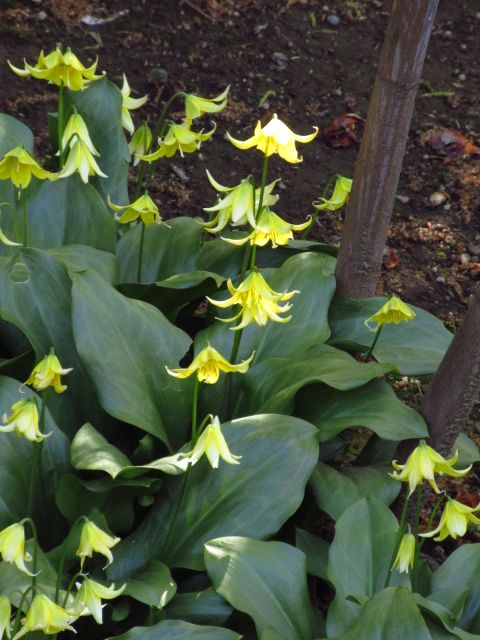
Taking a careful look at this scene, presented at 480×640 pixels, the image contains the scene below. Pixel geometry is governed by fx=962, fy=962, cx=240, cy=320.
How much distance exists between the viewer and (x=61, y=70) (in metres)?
2.76

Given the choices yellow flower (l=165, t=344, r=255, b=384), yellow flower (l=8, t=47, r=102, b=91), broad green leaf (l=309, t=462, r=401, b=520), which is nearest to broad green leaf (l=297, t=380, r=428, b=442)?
broad green leaf (l=309, t=462, r=401, b=520)

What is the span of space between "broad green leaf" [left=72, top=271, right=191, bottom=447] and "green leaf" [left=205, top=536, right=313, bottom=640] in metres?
0.42

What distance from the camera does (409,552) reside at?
207cm

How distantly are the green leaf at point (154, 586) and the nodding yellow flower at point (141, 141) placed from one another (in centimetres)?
137

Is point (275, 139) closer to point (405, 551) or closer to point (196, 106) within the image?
point (196, 106)

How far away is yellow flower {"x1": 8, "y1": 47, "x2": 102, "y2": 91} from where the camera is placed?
268 cm

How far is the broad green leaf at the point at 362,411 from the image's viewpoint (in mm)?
2465

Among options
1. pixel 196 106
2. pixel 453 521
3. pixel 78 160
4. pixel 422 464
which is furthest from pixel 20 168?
pixel 453 521

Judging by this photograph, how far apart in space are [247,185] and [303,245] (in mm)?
875

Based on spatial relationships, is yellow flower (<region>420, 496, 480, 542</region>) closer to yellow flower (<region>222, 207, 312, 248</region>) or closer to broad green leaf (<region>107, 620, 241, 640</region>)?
broad green leaf (<region>107, 620, 241, 640</region>)

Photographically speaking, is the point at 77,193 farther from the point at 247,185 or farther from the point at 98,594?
the point at 98,594

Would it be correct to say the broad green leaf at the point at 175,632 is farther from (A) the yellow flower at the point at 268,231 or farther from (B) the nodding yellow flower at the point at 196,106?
(B) the nodding yellow flower at the point at 196,106

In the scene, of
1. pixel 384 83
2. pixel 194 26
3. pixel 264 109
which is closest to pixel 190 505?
pixel 384 83

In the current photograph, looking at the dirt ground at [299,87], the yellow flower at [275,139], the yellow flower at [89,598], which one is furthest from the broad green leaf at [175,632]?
the dirt ground at [299,87]
